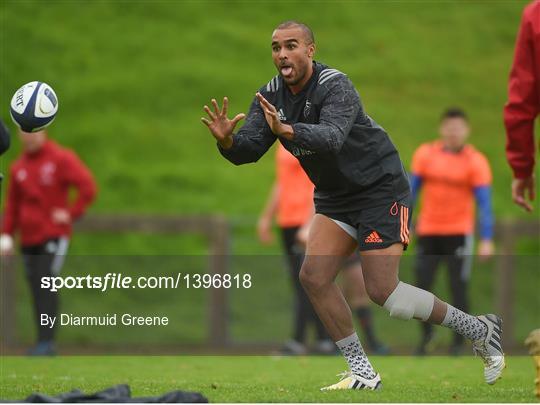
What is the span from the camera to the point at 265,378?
30.5 ft

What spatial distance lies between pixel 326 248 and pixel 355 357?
2.51 feet

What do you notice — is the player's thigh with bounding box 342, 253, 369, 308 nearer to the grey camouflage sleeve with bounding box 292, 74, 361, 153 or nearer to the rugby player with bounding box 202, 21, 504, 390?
the rugby player with bounding box 202, 21, 504, 390

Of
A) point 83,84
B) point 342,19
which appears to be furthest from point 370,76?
point 83,84

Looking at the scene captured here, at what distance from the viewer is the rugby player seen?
24.7ft

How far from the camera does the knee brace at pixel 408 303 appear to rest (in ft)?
25.1

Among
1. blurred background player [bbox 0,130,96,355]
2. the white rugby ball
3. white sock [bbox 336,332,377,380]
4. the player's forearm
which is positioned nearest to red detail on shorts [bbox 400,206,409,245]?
white sock [bbox 336,332,377,380]

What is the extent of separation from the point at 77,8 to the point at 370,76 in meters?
5.50

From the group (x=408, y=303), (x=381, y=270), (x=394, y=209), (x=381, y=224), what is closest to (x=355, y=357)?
(x=408, y=303)

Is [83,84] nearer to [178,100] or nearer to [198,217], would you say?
[178,100]

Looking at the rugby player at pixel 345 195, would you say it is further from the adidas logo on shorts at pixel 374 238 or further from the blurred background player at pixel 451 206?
the blurred background player at pixel 451 206

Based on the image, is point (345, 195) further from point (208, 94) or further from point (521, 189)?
point (208, 94)

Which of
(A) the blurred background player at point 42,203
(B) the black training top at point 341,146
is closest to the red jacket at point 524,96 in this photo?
(B) the black training top at point 341,146

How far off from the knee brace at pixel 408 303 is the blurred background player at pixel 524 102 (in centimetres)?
118

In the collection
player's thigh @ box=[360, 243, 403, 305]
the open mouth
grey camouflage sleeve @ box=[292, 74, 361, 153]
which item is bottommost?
player's thigh @ box=[360, 243, 403, 305]
